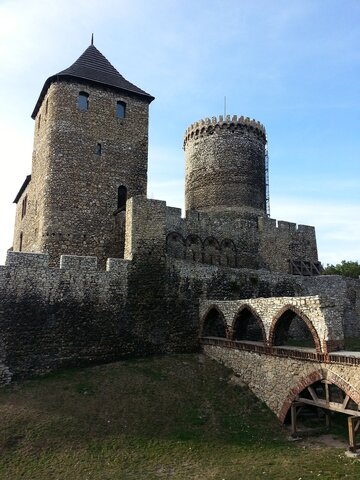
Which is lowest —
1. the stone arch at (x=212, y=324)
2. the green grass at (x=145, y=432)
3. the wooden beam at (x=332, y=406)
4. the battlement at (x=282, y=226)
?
the green grass at (x=145, y=432)

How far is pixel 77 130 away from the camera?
2214cm

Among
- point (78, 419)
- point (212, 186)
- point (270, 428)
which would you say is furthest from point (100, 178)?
point (270, 428)

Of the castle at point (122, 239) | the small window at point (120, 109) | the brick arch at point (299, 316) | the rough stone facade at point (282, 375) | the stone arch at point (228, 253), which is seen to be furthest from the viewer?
the stone arch at point (228, 253)

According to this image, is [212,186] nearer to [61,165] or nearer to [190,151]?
[190,151]

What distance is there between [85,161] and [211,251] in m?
8.27

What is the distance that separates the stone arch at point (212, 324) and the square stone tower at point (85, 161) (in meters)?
5.61

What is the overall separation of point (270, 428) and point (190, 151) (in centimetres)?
2011

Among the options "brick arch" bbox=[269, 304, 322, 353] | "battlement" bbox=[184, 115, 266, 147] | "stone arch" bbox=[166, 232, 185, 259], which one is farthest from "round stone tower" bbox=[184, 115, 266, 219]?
"brick arch" bbox=[269, 304, 322, 353]

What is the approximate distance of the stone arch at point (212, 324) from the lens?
18.9m

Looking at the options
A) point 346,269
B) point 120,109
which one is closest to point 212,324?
point 120,109

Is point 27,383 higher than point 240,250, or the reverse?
point 240,250

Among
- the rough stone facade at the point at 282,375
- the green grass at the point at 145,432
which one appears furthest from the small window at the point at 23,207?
the rough stone facade at the point at 282,375

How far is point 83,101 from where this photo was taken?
2275cm

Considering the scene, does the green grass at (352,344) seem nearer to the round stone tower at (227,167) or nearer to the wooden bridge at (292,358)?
the wooden bridge at (292,358)
